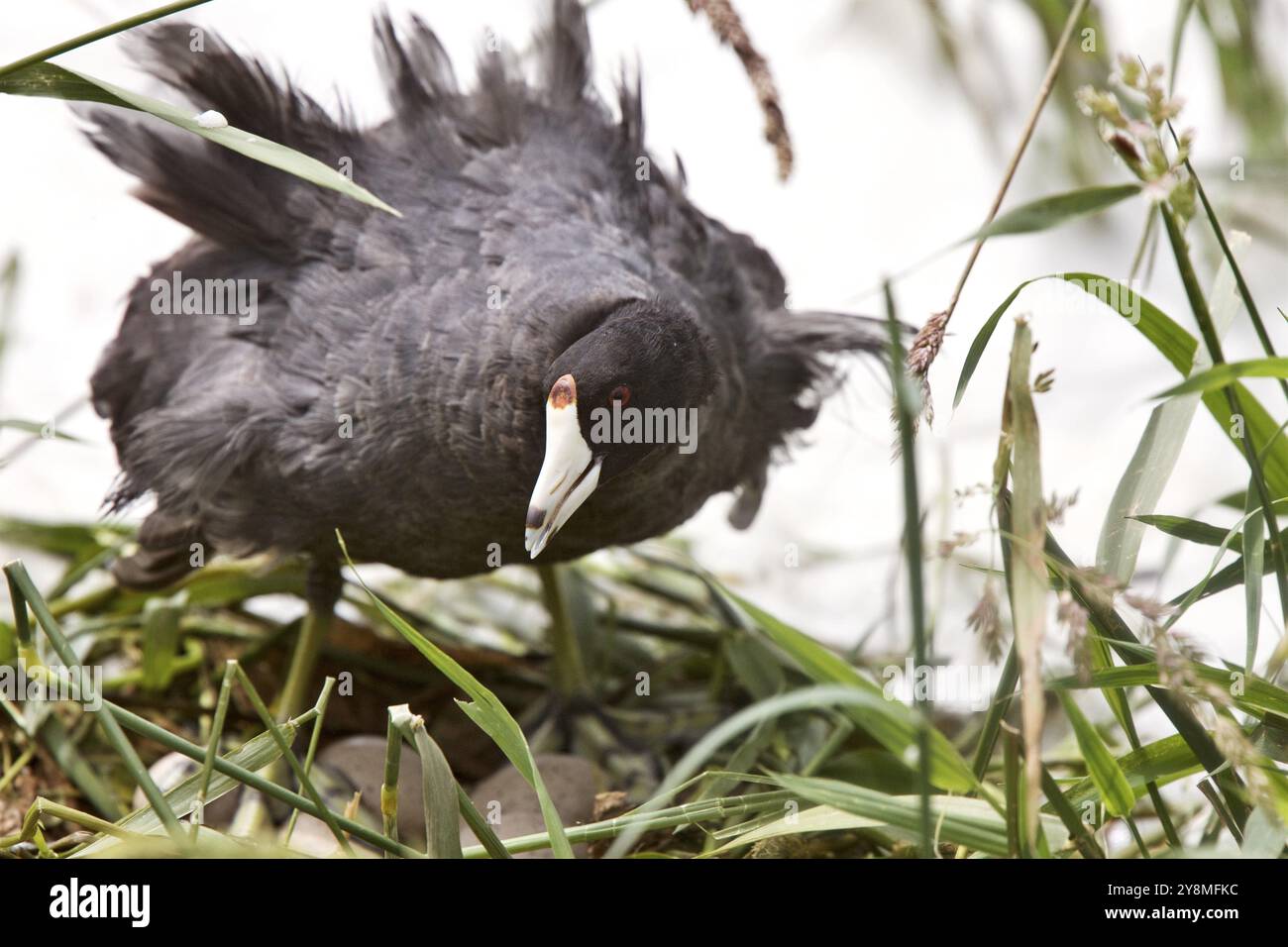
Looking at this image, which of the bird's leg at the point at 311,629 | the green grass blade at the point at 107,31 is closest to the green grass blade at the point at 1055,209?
the green grass blade at the point at 107,31

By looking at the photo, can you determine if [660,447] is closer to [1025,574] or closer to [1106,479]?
[1025,574]

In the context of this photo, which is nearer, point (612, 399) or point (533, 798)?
point (612, 399)

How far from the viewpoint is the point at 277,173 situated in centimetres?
225

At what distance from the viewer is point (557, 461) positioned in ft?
6.02

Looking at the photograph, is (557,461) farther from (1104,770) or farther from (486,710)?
(1104,770)

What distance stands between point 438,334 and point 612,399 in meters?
0.34

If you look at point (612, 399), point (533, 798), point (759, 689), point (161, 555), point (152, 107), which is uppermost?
point (152, 107)


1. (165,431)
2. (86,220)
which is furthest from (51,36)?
(165,431)

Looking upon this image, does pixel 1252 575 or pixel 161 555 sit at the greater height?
pixel 161 555

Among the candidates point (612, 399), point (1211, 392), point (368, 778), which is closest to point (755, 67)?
point (612, 399)

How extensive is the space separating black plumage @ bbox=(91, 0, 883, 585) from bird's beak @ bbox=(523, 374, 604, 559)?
33 mm

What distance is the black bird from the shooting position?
1943 millimetres

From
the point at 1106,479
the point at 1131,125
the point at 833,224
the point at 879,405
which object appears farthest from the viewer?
the point at 833,224
